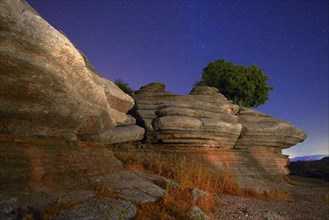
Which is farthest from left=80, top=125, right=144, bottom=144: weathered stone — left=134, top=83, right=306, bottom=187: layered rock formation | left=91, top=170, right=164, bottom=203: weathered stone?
left=91, top=170, right=164, bottom=203: weathered stone

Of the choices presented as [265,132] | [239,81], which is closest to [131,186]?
[265,132]

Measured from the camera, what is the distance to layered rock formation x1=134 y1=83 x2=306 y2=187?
57.3 feet

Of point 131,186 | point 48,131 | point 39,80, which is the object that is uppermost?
point 39,80

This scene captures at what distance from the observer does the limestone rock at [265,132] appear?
2108 centimetres

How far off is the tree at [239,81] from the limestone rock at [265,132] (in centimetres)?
1649

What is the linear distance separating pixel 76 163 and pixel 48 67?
3360mm

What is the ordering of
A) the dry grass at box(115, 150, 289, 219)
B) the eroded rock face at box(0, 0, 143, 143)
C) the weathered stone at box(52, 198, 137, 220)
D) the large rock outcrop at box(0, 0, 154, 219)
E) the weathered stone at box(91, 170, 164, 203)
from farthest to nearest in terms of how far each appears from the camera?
1. the weathered stone at box(91, 170, 164, 203)
2. the dry grass at box(115, 150, 289, 219)
3. the eroded rock face at box(0, 0, 143, 143)
4. the large rock outcrop at box(0, 0, 154, 219)
5. the weathered stone at box(52, 198, 137, 220)

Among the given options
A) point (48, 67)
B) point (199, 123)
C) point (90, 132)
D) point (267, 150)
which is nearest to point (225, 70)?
Answer: point (267, 150)

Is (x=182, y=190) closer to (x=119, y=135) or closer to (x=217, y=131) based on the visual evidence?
(x=119, y=135)

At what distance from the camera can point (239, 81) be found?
132 ft

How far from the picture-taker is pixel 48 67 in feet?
23.3

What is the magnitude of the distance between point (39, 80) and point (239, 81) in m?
36.2

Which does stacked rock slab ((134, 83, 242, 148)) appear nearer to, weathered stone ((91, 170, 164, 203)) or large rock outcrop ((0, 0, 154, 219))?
weathered stone ((91, 170, 164, 203))

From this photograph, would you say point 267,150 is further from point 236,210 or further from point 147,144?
point 236,210
